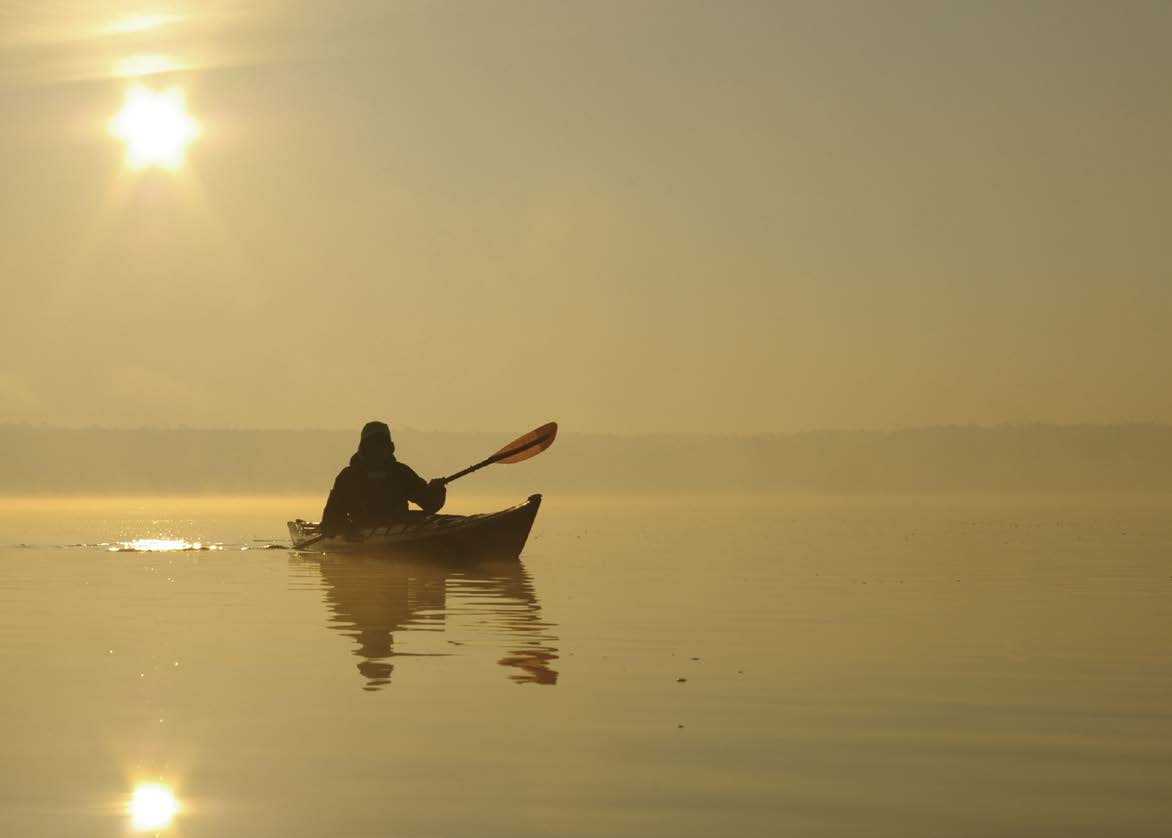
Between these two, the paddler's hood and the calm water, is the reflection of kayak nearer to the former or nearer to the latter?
the paddler's hood

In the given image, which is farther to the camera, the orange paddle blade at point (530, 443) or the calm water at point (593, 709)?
the orange paddle blade at point (530, 443)

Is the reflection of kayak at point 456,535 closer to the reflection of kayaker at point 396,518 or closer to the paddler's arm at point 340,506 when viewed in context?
the reflection of kayaker at point 396,518

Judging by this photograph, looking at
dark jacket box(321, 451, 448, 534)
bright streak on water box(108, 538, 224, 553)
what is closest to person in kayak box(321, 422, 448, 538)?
dark jacket box(321, 451, 448, 534)

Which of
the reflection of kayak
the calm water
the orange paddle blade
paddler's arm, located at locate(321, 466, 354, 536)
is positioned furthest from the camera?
the orange paddle blade

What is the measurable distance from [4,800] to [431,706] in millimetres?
3579

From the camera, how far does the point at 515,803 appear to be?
303 inches

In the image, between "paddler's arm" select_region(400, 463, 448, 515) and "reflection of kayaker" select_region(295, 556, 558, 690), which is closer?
→ "reflection of kayaker" select_region(295, 556, 558, 690)

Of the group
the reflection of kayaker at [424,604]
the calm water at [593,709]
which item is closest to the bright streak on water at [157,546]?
the reflection of kayaker at [424,604]

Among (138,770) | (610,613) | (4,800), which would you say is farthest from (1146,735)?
(610,613)

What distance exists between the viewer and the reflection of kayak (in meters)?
28.6

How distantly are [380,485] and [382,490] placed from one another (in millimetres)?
109

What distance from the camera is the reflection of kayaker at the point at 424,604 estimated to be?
13.6 m

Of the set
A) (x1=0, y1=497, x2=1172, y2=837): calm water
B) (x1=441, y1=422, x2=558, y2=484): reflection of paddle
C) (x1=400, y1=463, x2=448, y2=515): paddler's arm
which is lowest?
(x1=0, y1=497, x2=1172, y2=837): calm water

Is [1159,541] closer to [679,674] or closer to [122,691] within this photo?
[679,674]
